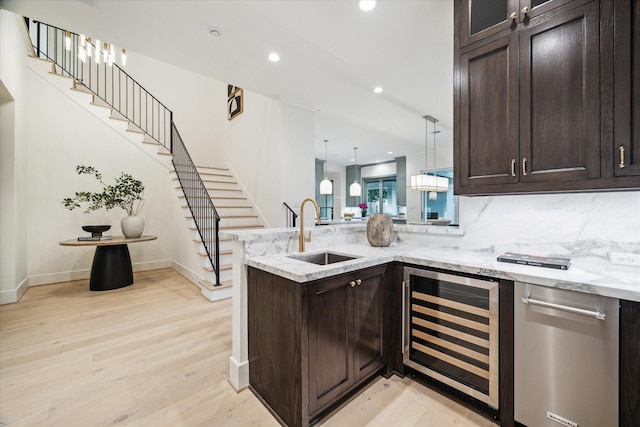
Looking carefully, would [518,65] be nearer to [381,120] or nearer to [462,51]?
[462,51]

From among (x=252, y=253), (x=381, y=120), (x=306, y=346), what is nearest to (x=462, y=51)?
(x=252, y=253)

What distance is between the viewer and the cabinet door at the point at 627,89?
1.33m

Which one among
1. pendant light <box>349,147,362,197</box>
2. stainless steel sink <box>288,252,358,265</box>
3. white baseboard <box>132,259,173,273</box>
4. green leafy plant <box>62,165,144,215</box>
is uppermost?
pendant light <box>349,147,362,197</box>

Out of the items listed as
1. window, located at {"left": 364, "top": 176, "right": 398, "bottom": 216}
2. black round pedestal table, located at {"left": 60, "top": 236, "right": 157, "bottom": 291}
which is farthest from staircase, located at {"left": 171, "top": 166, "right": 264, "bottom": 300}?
window, located at {"left": 364, "top": 176, "right": 398, "bottom": 216}

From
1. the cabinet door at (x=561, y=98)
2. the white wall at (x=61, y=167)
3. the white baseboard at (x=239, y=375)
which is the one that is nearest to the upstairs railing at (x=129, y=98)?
the white wall at (x=61, y=167)

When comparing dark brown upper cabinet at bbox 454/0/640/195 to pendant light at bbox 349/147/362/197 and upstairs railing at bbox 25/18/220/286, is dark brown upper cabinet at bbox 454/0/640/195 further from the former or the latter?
pendant light at bbox 349/147/362/197

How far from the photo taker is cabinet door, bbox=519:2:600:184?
1440 millimetres

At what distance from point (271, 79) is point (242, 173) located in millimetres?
2648

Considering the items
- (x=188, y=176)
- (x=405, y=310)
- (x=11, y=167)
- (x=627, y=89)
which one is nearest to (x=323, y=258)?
(x=405, y=310)

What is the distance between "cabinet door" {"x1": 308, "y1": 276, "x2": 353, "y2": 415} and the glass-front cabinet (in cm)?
188

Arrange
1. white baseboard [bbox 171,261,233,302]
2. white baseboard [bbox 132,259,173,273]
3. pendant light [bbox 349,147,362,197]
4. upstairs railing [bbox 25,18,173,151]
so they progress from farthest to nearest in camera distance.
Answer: pendant light [bbox 349,147,362,197] → white baseboard [bbox 132,259,173,273] → upstairs railing [bbox 25,18,173,151] → white baseboard [bbox 171,261,233,302]

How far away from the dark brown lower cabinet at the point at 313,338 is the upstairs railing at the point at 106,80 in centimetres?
560

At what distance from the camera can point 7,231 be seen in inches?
136

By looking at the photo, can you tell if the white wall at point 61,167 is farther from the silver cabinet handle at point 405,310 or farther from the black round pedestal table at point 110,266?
the silver cabinet handle at point 405,310
